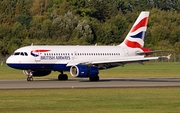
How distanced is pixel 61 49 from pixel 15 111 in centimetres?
2713

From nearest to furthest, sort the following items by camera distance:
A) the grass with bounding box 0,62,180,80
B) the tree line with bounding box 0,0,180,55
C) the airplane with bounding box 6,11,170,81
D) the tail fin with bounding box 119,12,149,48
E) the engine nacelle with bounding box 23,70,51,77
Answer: the airplane with bounding box 6,11,170,81 < the engine nacelle with bounding box 23,70,51,77 < the tail fin with bounding box 119,12,149,48 < the grass with bounding box 0,62,180,80 < the tree line with bounding box 0,0,180,55

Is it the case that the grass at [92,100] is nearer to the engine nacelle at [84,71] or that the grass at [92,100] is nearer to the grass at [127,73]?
the engine nacelle at [84,71]

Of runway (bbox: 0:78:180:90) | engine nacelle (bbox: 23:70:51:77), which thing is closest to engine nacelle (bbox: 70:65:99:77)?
runway (bbox: 0:78:180:90)

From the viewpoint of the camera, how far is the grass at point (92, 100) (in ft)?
100

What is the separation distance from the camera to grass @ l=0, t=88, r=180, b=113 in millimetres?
30609

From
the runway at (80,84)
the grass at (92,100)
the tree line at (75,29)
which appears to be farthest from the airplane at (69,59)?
the tree line at (75,29)

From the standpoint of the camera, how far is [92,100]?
3475cm

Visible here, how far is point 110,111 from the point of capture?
29.8 meters

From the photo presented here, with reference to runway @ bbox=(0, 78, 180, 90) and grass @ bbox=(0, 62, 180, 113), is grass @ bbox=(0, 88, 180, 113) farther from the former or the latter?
runway @ bbox=(0, 78, 180, 90)

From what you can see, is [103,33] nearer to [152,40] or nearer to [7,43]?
[152,40]

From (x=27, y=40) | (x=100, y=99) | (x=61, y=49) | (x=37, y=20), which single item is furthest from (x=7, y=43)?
(x=100, y=99)

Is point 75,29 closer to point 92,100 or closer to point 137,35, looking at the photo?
point 137,35

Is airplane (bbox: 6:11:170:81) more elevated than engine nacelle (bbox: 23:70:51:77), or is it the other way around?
airplane (bbox: 6:11:170:81)

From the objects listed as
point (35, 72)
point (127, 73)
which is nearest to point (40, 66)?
point (35, 72)
